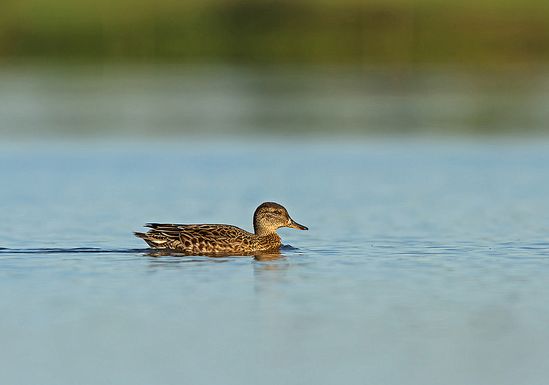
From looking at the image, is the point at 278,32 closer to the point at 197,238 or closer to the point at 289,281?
the point at 197,238

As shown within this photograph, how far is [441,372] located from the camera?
8945mm

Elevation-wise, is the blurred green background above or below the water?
above

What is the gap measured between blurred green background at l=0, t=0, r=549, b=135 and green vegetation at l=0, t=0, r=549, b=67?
47 millimetres

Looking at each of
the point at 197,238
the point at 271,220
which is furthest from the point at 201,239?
the point at 271,220

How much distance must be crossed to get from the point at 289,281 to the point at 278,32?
39.6 metres

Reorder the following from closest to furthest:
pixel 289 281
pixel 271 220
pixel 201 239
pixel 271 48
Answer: pixel 289 281
pixel 201 239
pixel 271 220
pixel 271 48

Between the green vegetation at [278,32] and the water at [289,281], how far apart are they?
94.4 ft

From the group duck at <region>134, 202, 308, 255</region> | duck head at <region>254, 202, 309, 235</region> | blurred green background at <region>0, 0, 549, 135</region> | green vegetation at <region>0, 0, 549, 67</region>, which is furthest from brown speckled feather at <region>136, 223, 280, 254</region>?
green vegetation at <region>0, 0, 549, 67</region>

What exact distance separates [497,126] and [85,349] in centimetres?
2132

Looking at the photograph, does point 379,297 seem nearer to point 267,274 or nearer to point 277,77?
point 267,274

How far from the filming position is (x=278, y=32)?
5128 cm

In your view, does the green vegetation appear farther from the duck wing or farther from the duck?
the duck wing

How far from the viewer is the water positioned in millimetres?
9195

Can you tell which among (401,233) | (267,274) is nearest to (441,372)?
(267,274)
